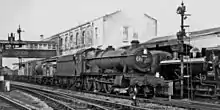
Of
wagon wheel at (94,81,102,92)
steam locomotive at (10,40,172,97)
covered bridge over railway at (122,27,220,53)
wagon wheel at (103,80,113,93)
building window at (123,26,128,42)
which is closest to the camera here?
steam locomotive at (10,40,172,97)

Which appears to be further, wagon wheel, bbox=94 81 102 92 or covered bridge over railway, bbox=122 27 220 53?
wagon wheel, bbox=94 81 102 92

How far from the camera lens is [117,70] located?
68.1 feet

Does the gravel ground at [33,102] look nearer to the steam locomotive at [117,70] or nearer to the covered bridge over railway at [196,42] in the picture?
the steam locomotive at [117,70]

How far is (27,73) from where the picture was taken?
1971 inches

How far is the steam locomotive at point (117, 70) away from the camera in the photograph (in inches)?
746

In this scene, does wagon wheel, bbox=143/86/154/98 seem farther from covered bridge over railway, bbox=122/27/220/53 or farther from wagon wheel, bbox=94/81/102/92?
wagon wheel, bbox=94/81/102/92

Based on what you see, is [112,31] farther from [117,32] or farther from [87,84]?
[87,84]

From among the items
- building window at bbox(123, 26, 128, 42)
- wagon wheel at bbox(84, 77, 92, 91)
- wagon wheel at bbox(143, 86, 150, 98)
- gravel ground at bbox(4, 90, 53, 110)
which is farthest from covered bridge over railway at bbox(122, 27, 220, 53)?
building window at bbox(123, 26, 128, 42)

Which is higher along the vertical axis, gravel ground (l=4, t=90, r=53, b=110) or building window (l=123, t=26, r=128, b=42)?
building window (l=123, t=26, r=128, b=42)

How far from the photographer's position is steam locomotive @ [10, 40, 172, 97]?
19.0m

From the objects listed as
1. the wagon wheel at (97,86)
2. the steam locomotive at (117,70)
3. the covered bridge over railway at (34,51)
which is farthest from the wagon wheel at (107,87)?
the covered bridge over railway at (34,51)

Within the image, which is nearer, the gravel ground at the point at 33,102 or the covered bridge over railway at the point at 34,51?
the gravel ground at the point at 33,102

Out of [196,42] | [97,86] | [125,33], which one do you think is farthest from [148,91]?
[125,33]

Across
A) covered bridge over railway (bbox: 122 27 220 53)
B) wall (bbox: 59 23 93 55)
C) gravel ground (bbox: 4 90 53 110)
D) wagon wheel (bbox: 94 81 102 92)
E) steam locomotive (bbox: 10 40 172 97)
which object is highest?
wall (bbox: 59 23 93 55)
